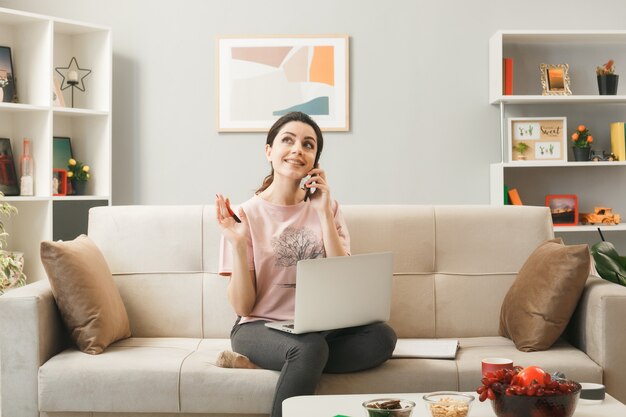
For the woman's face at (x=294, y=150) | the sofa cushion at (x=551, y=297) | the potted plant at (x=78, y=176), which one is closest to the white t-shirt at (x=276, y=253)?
the woman's face at (x=294, y=150)

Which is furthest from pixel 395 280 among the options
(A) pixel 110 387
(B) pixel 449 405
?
(B) pixel 449 405

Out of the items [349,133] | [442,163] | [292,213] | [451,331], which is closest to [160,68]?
[349,133]

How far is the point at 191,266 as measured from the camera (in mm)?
2891

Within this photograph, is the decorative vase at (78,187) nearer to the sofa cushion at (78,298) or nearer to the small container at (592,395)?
the sofa cushion at (78,298)

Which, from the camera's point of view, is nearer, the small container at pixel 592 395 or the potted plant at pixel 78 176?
the small container at pixel 592 395

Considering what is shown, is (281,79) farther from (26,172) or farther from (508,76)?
(26,172)

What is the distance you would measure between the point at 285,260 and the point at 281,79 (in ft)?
6.41

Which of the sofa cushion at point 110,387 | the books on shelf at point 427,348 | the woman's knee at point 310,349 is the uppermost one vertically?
the woman's knee at point 310,349

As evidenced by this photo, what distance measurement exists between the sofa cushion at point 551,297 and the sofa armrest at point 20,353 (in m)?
1.52

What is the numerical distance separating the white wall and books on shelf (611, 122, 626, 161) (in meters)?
0.57

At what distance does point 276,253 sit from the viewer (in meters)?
2.50

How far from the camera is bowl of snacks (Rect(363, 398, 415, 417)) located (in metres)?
1.60

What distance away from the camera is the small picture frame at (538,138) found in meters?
4.11

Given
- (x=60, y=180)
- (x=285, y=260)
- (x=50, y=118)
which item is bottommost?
(x=285, y=260)
